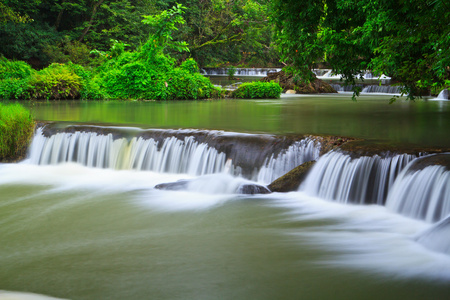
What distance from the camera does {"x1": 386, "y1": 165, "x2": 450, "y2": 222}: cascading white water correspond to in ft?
20.0

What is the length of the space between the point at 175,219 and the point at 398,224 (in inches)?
120

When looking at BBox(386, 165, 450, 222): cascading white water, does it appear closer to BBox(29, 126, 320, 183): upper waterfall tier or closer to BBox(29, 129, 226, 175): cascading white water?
BBox(29, 126, 320, 183): upper waterfall tier

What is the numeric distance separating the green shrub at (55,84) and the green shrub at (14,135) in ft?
30.1

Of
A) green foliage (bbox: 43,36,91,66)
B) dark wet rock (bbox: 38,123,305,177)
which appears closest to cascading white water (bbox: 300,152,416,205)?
dark wet rock (bbox: 38,123,305,177)

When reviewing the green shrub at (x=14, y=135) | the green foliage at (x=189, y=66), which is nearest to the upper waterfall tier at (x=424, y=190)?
the green shrub at (x=14, y=135)

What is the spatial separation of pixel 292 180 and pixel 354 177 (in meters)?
1.06

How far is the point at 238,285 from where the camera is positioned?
4.47 metres

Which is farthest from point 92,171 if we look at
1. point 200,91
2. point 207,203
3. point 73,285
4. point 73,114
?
point 200,91

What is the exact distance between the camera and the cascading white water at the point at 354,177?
6988 millimetres

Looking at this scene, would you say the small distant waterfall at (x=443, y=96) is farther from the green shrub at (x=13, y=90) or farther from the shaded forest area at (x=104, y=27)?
the green shrub at (x=13, y=90)

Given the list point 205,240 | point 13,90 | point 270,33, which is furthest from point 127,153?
point 270,33

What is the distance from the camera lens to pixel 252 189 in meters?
7.64

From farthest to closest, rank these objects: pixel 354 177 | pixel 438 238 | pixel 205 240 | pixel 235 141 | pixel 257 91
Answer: pixel 257 91, pixel 235 141, pixel 354 177, pixel 205 240, pixel 438 238

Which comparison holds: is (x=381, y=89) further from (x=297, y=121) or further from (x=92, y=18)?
(x=92, y=18)
